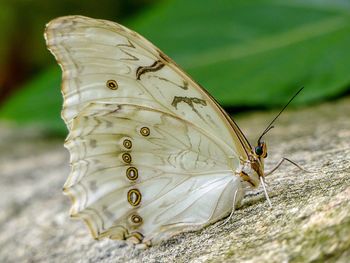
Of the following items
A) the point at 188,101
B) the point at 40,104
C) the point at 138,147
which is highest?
the point at 188,101

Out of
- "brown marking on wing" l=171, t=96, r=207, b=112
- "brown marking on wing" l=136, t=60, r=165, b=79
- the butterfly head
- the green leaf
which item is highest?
"brown marking on wing" l=136, t=60, r=165, b=79

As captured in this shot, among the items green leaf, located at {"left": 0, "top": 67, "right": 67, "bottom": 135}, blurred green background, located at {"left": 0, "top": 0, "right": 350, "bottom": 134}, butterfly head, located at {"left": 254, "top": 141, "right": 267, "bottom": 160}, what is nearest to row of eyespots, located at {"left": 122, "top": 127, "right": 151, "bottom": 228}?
butterfly head, located at {"left": 254, "top": 141, "right": 267, "bottom": 160}

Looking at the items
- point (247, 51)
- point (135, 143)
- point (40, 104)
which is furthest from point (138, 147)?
point (40, 104)

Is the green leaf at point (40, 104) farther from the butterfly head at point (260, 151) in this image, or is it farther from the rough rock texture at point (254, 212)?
the butterfly head at point (260, 151)

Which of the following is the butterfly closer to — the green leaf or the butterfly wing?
the butterfly wing

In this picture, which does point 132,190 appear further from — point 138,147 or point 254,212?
point 254,212
